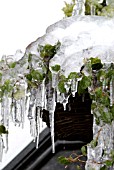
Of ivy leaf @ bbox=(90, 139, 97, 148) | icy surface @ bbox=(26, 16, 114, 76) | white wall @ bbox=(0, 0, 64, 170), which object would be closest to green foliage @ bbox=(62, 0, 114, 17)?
icy surface @ bbox=(26, 16, 114, 76)

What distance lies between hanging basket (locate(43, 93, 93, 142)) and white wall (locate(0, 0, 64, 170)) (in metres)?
0.72

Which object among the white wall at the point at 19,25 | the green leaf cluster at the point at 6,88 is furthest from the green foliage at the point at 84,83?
the white wall at the point at 19,25

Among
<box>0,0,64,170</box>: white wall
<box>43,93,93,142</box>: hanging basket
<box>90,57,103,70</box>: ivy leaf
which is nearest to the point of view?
<box>90,57,103,70</box>: ivy leaf

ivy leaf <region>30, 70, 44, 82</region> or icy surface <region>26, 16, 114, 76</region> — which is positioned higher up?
icy surface <region>26, 16, 114, 76</region>

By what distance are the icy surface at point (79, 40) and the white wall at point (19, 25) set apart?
0.75 meters

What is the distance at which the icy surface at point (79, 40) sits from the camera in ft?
2.50

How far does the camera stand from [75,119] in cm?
88

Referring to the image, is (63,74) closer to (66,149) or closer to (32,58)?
(32,58)

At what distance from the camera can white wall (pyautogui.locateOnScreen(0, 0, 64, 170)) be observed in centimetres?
162

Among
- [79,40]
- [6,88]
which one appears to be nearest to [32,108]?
[6,88]

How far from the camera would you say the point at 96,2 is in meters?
1.03

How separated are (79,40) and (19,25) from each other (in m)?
0.86

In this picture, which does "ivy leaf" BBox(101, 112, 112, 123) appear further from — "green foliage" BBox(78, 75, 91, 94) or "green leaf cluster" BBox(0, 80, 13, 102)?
"green leaf cluster" BBox(0, 80, 13, 102)

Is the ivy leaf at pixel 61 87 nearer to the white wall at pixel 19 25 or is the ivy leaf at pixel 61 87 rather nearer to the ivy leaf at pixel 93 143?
the ivy leaf at pixel 93 143
